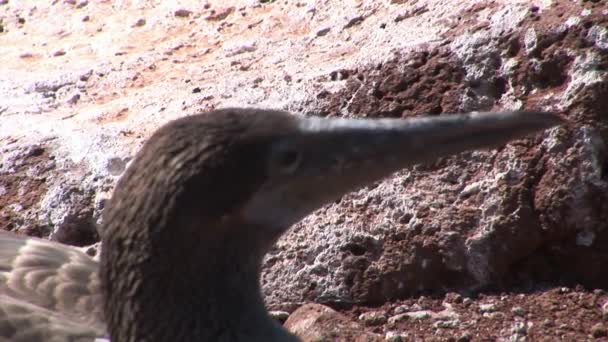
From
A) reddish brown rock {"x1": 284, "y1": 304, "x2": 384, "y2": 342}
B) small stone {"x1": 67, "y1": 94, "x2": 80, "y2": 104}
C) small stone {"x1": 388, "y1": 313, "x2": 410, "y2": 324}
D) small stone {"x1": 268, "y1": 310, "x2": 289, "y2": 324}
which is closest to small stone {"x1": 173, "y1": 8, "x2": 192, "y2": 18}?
small stone {"x1": 67, "y1": 94, "x2": 80, "y2": 104}

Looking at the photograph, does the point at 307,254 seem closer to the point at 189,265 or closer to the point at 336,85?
the point at 336,85

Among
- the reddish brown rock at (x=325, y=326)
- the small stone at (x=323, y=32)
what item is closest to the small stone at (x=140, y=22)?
the small stone at (x=323, y=32)

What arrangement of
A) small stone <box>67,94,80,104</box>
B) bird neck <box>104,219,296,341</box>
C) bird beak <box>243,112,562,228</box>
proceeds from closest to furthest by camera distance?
bird beak <box>243,112,562,228</box> → bird neck <box>104,219,296,341</box> → small stone <box>67,94,80,104</box>

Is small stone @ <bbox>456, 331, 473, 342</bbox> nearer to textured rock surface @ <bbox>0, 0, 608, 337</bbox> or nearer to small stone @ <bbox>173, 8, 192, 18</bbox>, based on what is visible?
textured rock surface @ <bbox>0, 0, 608, 337</bbox>

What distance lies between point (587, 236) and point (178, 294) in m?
1.83

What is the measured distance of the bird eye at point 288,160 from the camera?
104 inches

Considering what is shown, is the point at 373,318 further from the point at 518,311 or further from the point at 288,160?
the point at 288,160

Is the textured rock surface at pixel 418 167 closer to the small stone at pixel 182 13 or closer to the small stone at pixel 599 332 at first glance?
the small stone at pixel 599 332

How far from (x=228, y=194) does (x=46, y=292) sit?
141cm

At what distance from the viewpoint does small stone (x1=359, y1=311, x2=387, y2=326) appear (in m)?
3.94

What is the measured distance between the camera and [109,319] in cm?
287

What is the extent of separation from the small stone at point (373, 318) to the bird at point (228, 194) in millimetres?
1120

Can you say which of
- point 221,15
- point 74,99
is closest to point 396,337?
point 74,99

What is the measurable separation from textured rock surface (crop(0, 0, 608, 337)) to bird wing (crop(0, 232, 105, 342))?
45 cm
